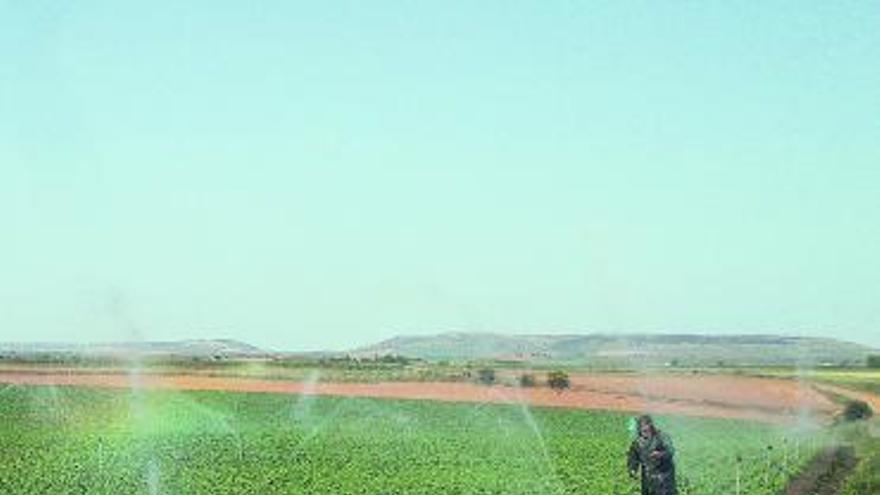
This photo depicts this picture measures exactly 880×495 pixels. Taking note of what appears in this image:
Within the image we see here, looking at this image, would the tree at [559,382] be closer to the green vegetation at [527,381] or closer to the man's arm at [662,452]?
the green vegetation at [527,381]

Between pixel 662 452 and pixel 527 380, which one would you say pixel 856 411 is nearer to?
pixel 527 380

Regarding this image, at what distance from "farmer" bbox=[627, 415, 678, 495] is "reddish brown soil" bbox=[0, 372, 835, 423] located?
5487 cm

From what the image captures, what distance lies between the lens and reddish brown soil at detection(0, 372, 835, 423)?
246 feet

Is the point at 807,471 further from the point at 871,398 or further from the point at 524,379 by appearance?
the point at 524,379

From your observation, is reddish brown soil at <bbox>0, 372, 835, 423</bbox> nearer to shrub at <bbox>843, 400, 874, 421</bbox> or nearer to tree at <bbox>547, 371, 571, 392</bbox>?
tree at <bbox>547, 371, 571, 392</bbox>

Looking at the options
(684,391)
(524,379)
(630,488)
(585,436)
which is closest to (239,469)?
(630,488)

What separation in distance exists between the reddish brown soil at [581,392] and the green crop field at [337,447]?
4027mm

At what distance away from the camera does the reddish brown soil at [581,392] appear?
75.0 m

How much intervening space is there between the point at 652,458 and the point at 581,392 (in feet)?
221

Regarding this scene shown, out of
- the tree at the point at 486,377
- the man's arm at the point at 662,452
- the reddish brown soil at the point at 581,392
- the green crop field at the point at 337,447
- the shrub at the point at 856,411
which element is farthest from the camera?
the tree at the point at 486,377

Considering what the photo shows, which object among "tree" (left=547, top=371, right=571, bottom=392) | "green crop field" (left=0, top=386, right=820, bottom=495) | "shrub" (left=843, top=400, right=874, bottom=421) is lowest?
"green crop field" (left=0, top=386, right=820, bottom=495)

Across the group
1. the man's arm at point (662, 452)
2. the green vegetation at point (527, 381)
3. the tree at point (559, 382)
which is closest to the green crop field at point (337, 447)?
the man's arm at point (662, 452)

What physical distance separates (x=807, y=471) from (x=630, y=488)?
372 inches

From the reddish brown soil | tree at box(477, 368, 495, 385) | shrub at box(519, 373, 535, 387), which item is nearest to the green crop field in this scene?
the reddish brown soil
